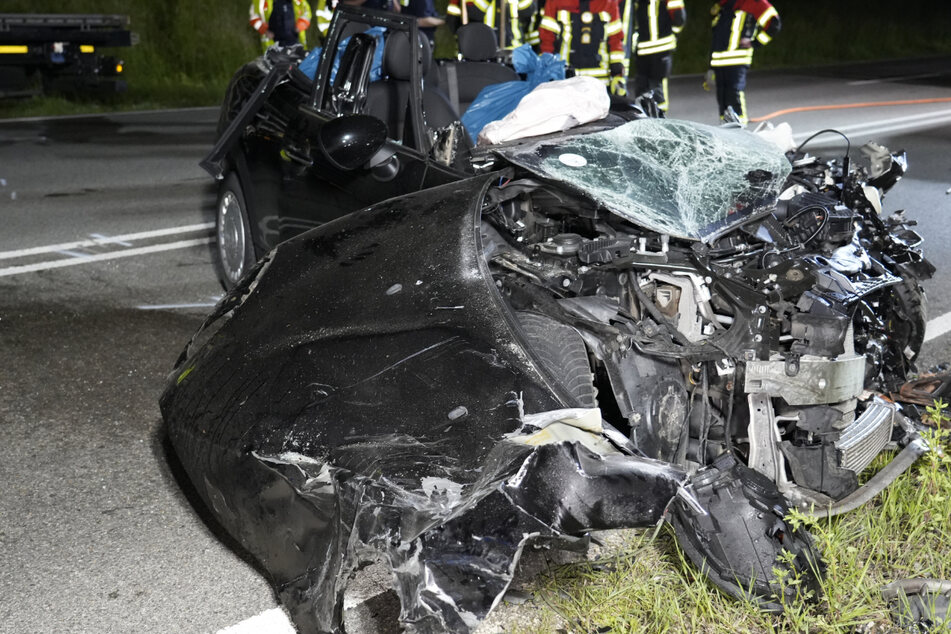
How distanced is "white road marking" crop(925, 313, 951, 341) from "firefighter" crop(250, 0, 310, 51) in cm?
898

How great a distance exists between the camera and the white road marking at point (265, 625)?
294cm

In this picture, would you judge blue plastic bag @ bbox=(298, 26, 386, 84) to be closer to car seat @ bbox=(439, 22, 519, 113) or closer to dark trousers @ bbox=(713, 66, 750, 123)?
car seat @ bbox=(439, 22, 519, 113)

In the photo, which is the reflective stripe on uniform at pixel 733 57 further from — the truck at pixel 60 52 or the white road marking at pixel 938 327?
the truck at pixel 60 52

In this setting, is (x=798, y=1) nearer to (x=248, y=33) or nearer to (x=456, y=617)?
(x=248, y=33)

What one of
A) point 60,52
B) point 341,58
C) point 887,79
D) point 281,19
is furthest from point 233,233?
point 887,79

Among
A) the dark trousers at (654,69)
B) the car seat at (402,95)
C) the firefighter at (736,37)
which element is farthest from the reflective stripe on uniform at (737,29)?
the car seat at (402,95)

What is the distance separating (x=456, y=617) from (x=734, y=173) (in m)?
2.25

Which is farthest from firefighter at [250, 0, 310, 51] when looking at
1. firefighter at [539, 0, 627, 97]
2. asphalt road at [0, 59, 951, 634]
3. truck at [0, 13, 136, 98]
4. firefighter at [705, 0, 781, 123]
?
firefighter at [705, 0, 781, 123]

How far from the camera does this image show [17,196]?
8.45 meters

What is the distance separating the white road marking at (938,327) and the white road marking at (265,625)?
3915 millimetres

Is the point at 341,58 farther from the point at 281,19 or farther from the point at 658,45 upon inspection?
the point at 281,19

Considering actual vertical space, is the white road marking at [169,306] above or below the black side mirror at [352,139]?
below

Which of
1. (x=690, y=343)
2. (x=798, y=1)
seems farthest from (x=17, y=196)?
(x=798, y=1)

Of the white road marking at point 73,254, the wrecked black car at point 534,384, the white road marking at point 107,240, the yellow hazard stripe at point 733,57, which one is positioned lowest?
the white road marking at point 107,240
